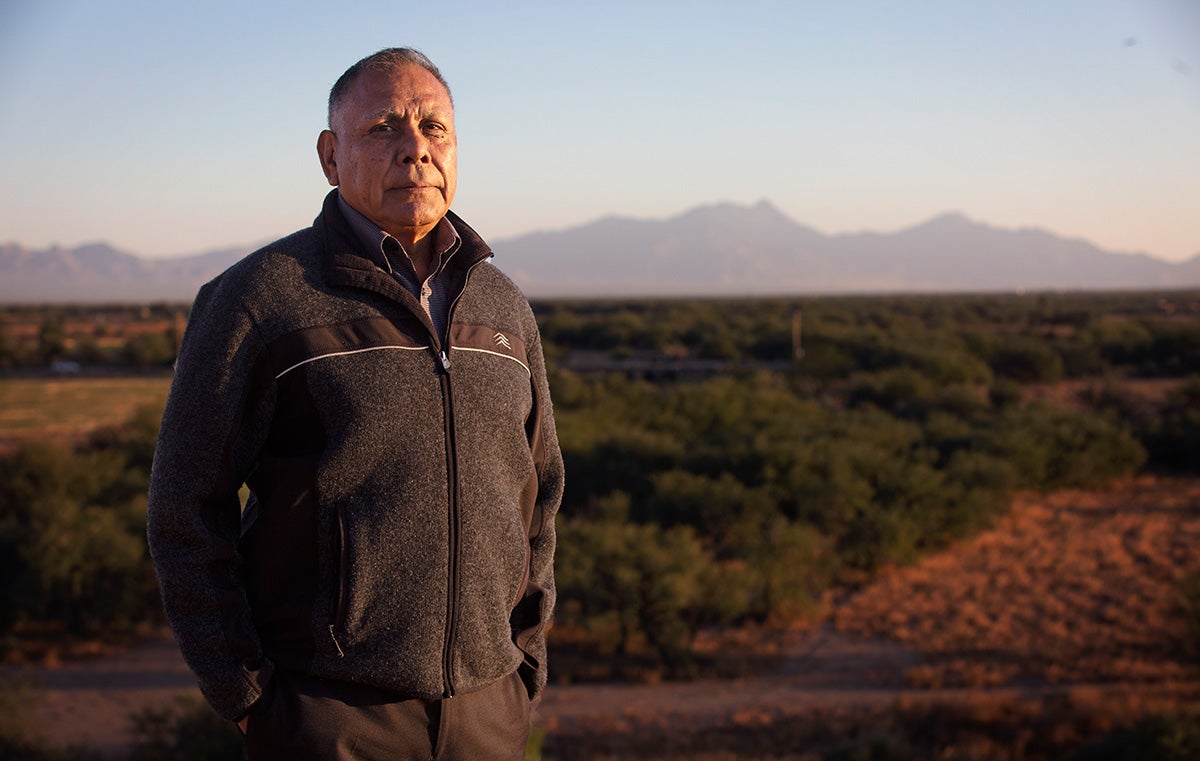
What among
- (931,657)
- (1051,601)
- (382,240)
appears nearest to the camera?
(382,240)

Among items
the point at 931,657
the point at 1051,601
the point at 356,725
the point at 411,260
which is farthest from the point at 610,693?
the point at 411,260

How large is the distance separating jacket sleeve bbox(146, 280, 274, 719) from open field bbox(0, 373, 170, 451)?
22152 millimetres

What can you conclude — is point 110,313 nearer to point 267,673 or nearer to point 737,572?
point 737,572

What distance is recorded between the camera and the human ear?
6.93 feet

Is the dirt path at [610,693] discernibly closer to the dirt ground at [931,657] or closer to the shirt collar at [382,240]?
the dirt ground at [931,657]

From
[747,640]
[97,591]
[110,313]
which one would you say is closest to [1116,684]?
[747,640]

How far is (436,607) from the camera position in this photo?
74.9 inches

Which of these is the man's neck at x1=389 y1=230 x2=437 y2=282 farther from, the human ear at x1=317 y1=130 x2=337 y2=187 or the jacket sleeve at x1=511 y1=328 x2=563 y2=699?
the jacket sleeve at x1=511 y1=328 x2=563 y2=699

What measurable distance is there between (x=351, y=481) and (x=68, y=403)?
34648 mm

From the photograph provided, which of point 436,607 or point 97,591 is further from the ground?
point 436,607

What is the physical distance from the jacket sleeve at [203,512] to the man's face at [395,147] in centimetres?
39

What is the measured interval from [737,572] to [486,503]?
10.1 meters

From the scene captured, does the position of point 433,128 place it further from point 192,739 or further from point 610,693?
point 610,693

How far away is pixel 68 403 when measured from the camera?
3195 centimetres
